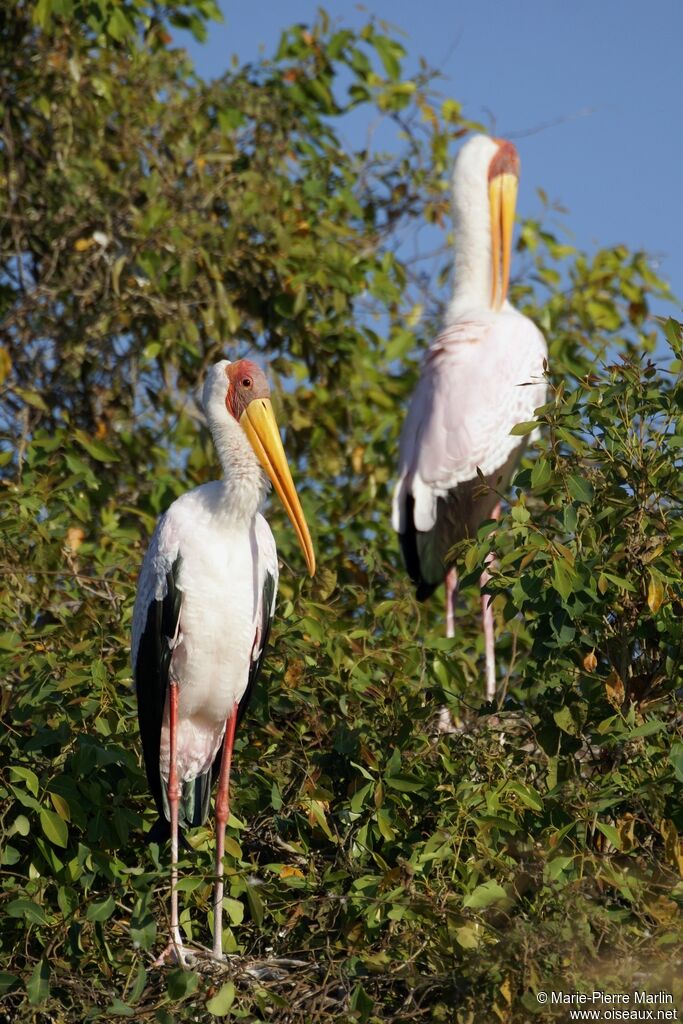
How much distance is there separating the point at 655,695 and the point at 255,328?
280 centimetres

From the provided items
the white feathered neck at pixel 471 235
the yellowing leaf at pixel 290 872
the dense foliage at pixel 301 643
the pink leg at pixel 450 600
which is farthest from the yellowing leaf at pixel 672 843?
the white feathered neck at pixel 471 235

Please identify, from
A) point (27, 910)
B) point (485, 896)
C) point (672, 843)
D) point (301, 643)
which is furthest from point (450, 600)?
point (27, 910)

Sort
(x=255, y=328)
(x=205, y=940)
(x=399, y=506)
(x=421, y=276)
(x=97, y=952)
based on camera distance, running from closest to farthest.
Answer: (x=97, y=952)
(x=205, y=940)
(x=399, y=506)
(x=255, y=328)
(x=421, y=276)

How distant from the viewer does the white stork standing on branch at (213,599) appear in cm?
415

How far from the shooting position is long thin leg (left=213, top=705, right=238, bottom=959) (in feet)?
12.5

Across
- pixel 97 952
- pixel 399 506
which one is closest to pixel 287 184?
pixel 399 506

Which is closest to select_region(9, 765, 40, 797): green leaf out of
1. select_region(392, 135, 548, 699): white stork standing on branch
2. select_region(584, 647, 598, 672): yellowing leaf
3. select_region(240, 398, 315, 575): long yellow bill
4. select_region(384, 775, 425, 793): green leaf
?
select_region(384, 775, 425, 793): green leaf

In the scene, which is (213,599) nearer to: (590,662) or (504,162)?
(590,662)

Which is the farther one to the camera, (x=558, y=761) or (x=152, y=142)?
(x=152, y=142)

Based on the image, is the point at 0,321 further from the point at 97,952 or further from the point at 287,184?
the point at 97,952

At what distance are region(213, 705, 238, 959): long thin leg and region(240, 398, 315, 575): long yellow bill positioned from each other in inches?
23.7

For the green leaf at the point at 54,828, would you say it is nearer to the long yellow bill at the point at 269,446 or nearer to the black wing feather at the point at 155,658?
the black wing feather at the point at 155,658

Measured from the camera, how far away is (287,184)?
6.32 metres

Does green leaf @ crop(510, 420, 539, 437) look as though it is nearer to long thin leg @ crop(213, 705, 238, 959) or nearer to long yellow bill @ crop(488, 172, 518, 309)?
long thin leg @ crop(213, 705, 238, 959)
